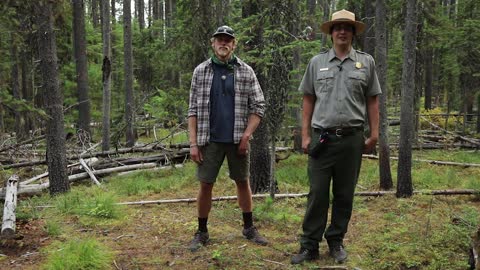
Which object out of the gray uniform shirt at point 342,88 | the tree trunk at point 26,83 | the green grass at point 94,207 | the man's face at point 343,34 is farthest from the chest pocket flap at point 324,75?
the tree trunk at point 26,83

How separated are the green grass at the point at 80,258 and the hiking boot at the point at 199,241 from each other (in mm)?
874

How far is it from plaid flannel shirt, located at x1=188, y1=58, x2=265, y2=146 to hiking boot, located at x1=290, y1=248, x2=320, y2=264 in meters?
1.37

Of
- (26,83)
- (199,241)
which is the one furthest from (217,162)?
(26,83)

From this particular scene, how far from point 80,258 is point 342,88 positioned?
3086 mm

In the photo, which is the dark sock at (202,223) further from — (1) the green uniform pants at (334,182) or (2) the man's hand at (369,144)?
(2) the man's hand at (369,144)

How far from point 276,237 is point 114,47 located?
2194cm

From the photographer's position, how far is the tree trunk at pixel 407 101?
7551 mm

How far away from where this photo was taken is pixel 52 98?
328 inches

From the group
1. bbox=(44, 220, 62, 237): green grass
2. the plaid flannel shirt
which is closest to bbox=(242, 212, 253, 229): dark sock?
the plaid flannel shirt

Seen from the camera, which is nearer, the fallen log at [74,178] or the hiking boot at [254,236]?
the hiking boot at [254,236]

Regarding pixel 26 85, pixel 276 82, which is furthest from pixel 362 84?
pixel 26 85

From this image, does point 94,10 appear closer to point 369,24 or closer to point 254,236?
point 369,24

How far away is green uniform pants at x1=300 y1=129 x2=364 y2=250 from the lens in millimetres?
4184

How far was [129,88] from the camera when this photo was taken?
16.6 metres
